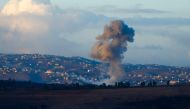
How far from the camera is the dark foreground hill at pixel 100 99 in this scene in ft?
390

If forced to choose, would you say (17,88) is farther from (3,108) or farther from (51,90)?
(3,108)

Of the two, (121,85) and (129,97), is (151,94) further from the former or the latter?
(121,85)

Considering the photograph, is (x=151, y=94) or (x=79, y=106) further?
(x=151, y=94)

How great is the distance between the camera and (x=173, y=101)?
12394cm

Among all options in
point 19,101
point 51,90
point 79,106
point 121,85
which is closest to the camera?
point 79,106

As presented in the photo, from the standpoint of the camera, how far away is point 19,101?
125m

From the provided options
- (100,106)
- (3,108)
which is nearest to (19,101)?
(3,108)

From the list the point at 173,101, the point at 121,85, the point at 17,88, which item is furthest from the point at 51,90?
the point at 173,101

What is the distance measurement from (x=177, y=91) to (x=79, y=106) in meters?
27.9

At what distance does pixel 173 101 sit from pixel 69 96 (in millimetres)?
20910

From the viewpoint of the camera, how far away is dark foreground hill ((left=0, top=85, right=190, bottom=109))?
118812mm

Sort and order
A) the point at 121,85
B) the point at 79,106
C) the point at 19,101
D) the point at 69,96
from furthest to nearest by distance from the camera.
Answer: the point at 121,85 → the point at 69,96 → the point at 19,101 → the point at 79,106

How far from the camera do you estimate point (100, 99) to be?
4993 inches

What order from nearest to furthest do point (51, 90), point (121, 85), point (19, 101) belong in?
point (19, 101), point (51, 90), point (121, 85)
